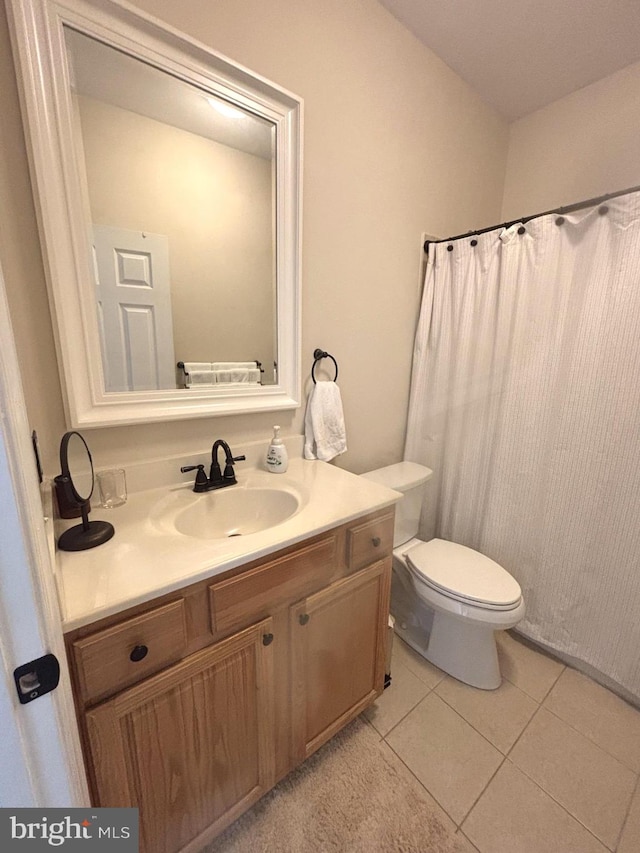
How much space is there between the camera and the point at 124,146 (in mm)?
944

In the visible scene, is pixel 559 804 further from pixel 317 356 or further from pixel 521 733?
pixel 317 356

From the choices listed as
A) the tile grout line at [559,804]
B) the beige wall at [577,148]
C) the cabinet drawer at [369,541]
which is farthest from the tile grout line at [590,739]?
the beige wall at [577,148]

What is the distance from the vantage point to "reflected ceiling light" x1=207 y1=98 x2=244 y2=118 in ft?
3.43

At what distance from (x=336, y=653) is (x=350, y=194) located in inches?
65.0

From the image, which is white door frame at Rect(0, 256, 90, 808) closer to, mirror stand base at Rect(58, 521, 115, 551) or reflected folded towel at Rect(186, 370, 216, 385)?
mirror stand base at Rect(58, 521, 115, 551)

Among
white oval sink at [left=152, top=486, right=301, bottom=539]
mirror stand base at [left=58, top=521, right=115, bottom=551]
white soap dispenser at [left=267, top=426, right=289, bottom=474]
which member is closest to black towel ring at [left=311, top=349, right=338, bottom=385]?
white soap dispenser at [left=267, top=426, right=289, bottom=474]

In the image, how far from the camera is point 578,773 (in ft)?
3.71

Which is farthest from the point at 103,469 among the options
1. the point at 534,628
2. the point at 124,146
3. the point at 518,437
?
the point at 534,628

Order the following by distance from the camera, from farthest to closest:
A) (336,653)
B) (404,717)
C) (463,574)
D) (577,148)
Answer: (577,148) → (463,574) → (404,717) → (336,653)

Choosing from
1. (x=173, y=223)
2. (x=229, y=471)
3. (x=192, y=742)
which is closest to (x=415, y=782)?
(x=192, y=742)

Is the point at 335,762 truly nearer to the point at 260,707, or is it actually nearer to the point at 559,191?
the point at 260,707

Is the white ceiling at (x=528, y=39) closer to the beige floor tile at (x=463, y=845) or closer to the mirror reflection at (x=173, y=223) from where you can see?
the mirror reflection at (x=173, y=223)

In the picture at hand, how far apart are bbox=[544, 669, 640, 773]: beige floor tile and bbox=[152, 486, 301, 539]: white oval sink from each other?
1334 mm

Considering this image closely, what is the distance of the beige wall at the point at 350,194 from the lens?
0.88 m
